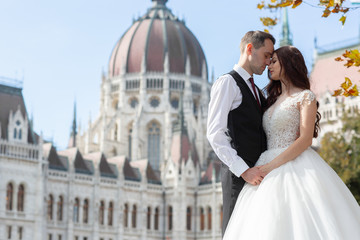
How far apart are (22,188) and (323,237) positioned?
4563 cm

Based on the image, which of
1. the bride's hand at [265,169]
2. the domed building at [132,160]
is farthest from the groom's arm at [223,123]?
the domed building at [132,160]

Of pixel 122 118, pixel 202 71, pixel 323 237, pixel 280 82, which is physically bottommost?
pixel 323 237

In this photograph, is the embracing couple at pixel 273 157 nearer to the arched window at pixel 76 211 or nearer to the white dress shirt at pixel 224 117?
the white dress shirt at pixel 224 117

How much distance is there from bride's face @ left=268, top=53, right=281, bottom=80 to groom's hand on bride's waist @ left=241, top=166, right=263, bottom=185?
103 cm

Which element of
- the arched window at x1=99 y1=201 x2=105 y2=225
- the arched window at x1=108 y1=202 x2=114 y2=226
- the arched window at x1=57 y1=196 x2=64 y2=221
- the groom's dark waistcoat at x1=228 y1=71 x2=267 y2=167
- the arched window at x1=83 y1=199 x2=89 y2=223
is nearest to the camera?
the groom's dark waistcoat at x1=228 y1=71 x2=267 y2=167

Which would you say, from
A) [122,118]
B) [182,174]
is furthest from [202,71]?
[182,174]

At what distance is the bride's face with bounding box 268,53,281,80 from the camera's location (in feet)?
23.0

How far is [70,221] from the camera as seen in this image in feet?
172

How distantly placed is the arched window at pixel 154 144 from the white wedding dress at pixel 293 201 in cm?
6397

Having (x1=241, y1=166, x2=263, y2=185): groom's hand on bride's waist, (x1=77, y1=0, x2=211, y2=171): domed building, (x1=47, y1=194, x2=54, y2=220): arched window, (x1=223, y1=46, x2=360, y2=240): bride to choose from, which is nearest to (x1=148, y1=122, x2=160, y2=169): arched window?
(x1=77, y1=0, x2=211, y2=171): domed building

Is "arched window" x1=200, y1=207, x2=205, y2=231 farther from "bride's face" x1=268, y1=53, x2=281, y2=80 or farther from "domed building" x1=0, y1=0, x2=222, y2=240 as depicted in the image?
"bride's face" x1=268, y1=53, x2=281, y2=80

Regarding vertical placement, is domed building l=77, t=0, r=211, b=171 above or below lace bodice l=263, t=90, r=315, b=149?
above

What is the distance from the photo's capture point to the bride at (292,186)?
20.0 ft

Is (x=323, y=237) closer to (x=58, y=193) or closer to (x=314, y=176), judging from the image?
(x=314, y=176)
